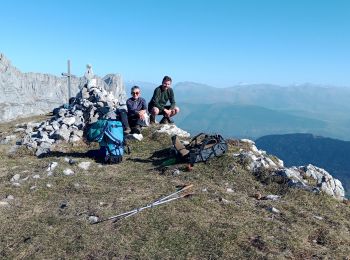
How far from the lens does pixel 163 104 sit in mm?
24062

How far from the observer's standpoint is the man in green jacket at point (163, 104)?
23.3 m

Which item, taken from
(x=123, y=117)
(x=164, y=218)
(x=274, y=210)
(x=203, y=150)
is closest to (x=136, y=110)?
(x=123, y=117)

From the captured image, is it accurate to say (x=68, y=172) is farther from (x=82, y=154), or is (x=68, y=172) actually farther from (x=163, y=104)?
(x=163, y=104)

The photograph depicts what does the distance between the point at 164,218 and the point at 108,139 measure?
6874 millimetres

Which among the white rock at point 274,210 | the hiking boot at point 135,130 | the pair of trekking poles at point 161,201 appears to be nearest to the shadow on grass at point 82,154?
the hiking boot at point 135,130

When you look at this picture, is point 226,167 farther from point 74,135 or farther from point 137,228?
point 74,135

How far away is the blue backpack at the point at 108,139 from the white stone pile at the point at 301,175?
5.15 meters

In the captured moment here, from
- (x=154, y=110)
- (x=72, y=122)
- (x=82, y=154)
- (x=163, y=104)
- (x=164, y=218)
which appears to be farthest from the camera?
(x=163, y=104)

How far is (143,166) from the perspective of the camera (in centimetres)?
1745

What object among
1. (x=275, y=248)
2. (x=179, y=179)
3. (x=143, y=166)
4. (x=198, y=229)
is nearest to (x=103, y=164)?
(x=143, y=166)

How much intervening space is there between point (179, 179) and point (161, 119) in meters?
9.71

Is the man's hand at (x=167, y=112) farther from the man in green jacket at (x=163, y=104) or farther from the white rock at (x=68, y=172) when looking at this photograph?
the white rock at (x=68, y=172)

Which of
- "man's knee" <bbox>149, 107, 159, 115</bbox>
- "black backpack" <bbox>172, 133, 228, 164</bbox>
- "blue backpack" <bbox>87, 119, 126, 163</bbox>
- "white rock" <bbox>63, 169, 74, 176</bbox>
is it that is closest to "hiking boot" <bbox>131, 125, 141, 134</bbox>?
"man's knee" <bbox>149, 107, 159, 115</bbox>

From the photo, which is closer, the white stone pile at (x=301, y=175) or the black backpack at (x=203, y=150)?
the white stone pile at (x=301, y=175)
